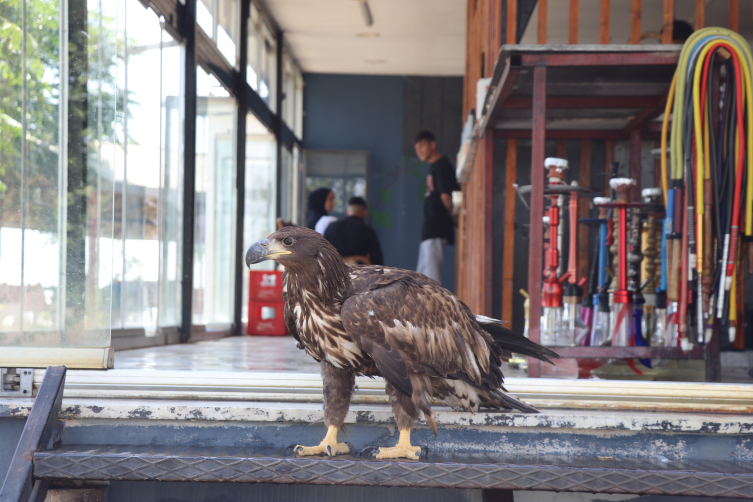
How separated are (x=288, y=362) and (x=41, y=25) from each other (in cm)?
199

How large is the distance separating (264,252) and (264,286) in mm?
5256

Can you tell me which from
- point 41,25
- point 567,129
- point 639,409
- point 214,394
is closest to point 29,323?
point 214,394

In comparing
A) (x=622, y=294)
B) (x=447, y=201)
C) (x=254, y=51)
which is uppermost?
(x=254, y=51)

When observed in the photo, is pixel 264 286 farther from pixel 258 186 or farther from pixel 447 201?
pixel 447 201

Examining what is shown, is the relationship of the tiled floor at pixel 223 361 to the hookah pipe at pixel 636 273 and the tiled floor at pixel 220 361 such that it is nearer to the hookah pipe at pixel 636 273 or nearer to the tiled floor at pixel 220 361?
the tiled floor at pixel 220 361

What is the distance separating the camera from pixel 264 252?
1688mm

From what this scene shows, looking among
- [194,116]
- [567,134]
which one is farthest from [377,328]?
[194,116]

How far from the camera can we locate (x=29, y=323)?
6.91 feet

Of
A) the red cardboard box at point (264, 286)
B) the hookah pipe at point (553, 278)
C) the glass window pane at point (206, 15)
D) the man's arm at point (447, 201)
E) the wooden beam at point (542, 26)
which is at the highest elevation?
the glass window pane at point (206, 15)

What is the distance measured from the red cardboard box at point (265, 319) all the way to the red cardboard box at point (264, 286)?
0.06m

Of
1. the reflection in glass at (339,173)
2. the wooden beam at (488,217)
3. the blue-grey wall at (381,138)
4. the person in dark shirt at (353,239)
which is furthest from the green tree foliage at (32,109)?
the blue-grey wall at (381,138)

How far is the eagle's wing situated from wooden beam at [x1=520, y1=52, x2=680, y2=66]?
1.35 metres

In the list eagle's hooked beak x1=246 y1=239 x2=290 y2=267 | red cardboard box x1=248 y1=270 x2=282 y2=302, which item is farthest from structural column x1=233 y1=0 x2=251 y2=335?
eagle's hooked beak x1=246 y1=239 x2=290 y2=267

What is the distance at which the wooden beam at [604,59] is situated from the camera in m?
2.74
